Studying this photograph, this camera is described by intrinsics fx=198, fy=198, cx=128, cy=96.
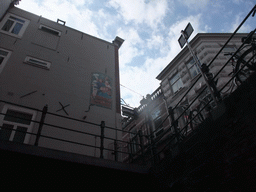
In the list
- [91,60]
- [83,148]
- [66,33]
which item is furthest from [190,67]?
[83,148]

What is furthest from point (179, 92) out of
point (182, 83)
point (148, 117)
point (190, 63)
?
point (148, 117)

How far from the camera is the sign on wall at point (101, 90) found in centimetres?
1077

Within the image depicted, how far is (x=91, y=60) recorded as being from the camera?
41.0ft

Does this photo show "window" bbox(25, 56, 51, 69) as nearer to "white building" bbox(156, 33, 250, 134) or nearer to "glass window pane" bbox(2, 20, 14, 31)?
"glass window pane" bbox(2, 20, 14, 31)

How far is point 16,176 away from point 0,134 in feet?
11.1

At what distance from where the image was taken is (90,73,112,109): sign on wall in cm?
1077

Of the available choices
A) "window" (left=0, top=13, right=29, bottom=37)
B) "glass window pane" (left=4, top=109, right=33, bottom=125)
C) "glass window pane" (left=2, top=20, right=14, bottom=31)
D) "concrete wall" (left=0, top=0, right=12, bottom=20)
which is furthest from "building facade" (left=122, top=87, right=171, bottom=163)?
"concrete wall" (left=0, top=0, right=12, bottom=20)

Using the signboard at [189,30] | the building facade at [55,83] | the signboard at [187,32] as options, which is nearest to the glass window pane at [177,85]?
the building facade at [55,83]

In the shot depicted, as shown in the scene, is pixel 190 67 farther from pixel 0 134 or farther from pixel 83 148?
pixel 0 134

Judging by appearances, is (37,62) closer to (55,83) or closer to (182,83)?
(55,83)

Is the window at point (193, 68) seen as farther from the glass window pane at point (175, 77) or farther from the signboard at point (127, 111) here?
the signboard at point (127, 111)

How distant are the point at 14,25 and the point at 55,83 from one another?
461 cm

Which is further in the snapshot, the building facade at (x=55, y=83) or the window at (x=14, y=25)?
the window at (x=14, y=25)

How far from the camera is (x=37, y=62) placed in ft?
33.9
